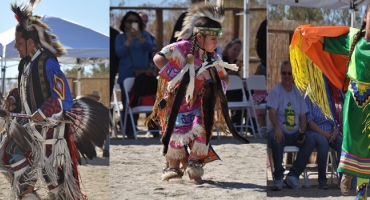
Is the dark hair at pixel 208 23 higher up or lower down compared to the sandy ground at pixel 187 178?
higher up

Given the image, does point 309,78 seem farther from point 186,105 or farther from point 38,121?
point 38,121

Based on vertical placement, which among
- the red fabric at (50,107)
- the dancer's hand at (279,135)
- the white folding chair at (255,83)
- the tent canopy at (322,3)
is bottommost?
the dancer's hand at (279,135)

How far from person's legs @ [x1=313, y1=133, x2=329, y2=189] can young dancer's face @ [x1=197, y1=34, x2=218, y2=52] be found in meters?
1.36

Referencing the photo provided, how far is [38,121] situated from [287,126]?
218 centimetres

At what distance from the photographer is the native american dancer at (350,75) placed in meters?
4.54

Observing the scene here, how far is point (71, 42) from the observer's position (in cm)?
377

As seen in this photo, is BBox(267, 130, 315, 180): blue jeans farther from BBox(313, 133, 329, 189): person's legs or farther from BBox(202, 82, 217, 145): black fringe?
BBox(202, 82, 217, 145): black fringe

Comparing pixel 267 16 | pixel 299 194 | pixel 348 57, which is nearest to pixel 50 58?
pixel 267 16

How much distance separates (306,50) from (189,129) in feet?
3.25

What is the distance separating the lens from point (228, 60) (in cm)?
466

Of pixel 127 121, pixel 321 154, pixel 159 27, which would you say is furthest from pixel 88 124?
A: pixel 321 154

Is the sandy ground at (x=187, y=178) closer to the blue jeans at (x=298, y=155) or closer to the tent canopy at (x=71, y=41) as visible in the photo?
the blue jeans at (x=298, y=155)

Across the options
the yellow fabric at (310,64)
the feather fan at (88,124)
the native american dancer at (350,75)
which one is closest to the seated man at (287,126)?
the yellow fabric at (310,64)

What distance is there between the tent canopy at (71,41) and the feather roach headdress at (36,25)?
0.08 feet
